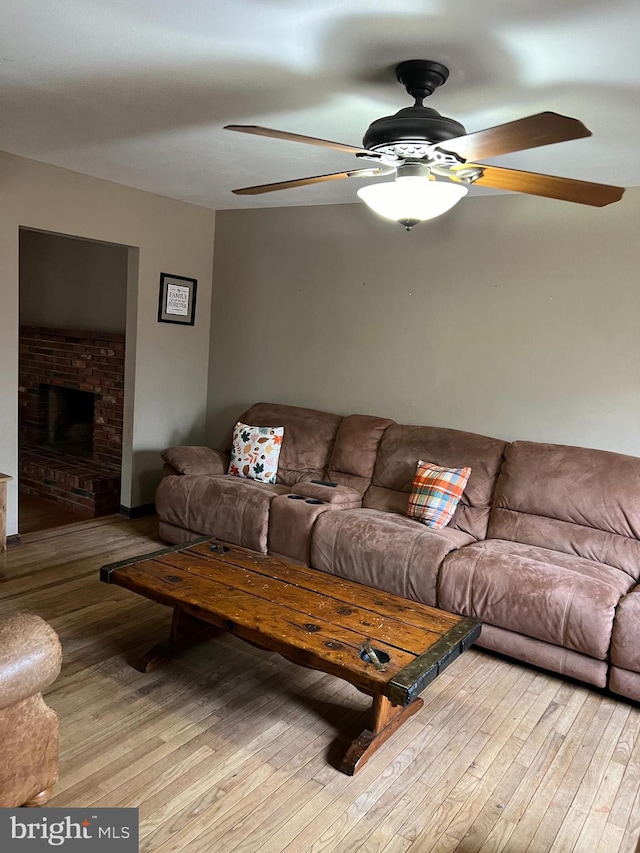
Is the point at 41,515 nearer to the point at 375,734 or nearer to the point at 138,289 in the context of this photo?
the point at 138,289

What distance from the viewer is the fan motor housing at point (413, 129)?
1922mm

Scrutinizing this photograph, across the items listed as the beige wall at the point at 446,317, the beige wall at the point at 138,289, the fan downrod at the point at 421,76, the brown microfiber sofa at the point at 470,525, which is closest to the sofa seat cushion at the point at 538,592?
the brown microfiber sofa at the point at 470,525

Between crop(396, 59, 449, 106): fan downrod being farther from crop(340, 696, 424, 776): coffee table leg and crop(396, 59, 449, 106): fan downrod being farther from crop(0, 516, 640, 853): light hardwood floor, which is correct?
crop(0, 516, 640, 853): light hardwood floor

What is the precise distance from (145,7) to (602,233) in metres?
2.63

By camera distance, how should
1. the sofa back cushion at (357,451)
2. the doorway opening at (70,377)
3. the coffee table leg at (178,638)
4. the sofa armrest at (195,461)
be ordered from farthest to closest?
the doorway opening at (70,377) < the sofa armrest at (195,461) < the sofa back cushion at (357,451) < the coffee table leg at (178,638)

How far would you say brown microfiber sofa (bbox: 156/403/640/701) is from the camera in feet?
9.13

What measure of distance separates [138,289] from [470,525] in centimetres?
285

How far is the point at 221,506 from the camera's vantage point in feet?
13.0

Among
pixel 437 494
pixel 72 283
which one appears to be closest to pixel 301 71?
pixel 437 494

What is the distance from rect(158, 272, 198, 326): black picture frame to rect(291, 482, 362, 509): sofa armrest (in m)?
1.77

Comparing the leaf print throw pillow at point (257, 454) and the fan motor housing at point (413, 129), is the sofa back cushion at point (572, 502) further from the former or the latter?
the fan motor housing at point (413, 129)

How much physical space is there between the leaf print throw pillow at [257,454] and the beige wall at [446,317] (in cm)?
51

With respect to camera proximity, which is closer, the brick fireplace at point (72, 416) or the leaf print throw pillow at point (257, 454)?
the leaf print throw pillow at point (257, 454)

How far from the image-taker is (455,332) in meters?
4.02
